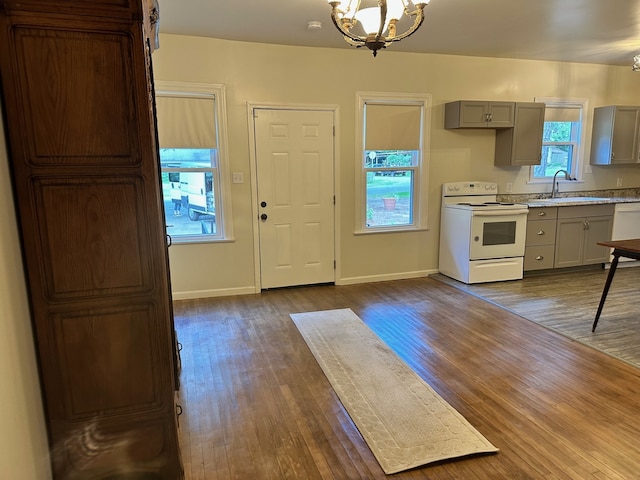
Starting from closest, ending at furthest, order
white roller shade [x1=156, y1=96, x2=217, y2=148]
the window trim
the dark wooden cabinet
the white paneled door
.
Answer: the dark wooden cabinet, white roller shade [x1=156, y1=96, x2=217, y2=148], the white paneled door, the window trim

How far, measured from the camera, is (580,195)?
19.2ft

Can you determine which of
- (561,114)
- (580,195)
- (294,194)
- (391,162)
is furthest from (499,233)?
(294,194)

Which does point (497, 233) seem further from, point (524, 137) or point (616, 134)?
point (616, 134)

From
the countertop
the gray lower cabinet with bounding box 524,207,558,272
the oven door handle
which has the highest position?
the countertop

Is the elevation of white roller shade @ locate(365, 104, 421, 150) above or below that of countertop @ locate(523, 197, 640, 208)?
above

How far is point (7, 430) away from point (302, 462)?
1.21 m

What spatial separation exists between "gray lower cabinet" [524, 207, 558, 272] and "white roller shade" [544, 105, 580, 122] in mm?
1344

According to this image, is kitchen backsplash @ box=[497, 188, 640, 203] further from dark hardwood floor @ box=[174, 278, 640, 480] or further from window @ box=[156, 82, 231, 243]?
window @ box=[156, 82, 231, 243]

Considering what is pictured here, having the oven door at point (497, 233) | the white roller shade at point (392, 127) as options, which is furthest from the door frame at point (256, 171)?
the oven door at point (497, 233)

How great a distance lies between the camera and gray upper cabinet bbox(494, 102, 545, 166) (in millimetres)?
5043

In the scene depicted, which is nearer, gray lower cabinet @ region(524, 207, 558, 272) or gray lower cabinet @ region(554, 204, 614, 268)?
gray lower cabinet @ region(524, 207, 558, 272)

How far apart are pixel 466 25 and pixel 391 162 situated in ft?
5.40

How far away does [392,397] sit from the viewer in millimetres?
2523

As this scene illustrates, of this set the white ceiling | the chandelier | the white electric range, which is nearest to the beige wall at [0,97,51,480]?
the chandelier
